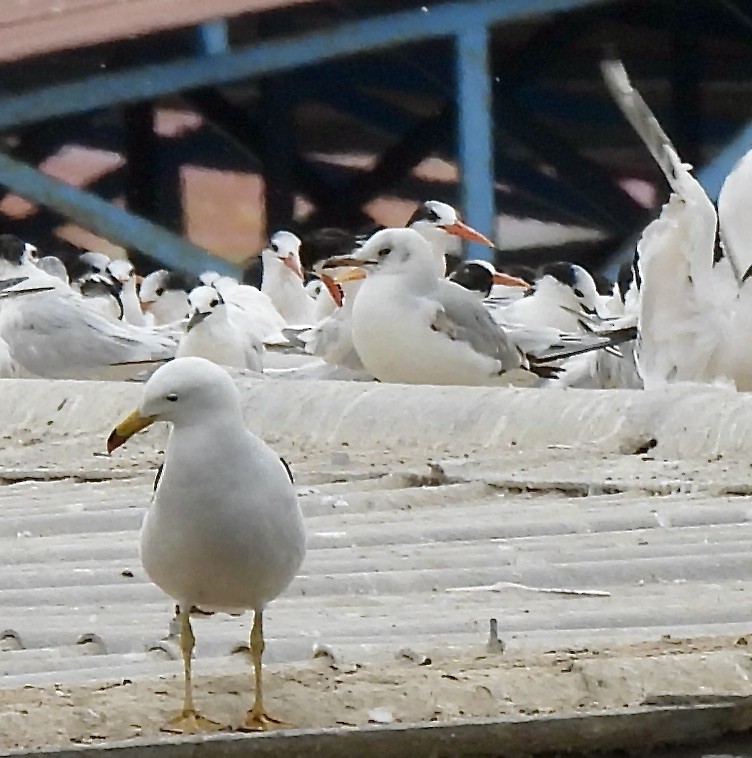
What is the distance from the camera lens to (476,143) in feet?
48.4

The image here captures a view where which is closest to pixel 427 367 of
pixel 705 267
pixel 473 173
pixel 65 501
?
pixel 705 267

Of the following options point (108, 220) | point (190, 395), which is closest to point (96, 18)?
point (108, 220)

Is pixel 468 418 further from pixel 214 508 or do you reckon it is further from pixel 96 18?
pixel 96 18

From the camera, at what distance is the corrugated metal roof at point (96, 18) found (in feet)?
49.2

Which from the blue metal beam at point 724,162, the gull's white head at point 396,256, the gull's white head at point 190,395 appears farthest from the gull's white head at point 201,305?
the gull's white head at point 190,395

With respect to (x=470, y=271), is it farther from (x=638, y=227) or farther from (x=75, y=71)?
(x=75, y=71)

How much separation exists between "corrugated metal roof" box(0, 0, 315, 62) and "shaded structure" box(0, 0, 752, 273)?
0.02 metres

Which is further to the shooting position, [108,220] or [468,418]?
[108,220]

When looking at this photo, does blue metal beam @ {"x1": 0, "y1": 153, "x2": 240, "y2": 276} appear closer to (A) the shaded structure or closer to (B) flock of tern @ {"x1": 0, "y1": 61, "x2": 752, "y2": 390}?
(A) the shaded structure

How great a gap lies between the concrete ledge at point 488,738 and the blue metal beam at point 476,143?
12.4m

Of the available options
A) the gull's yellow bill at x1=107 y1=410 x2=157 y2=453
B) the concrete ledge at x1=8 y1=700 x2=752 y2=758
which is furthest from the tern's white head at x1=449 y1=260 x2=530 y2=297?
the concrete ledge at x1=8 y1=700 x2=752 y2=758

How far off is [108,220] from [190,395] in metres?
14.4

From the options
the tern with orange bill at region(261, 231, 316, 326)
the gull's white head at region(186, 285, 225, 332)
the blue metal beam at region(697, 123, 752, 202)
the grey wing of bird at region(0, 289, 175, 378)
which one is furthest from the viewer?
the blue metal beam at region(697, 123, 752, 202)

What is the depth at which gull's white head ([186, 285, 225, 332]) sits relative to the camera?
8.73m
